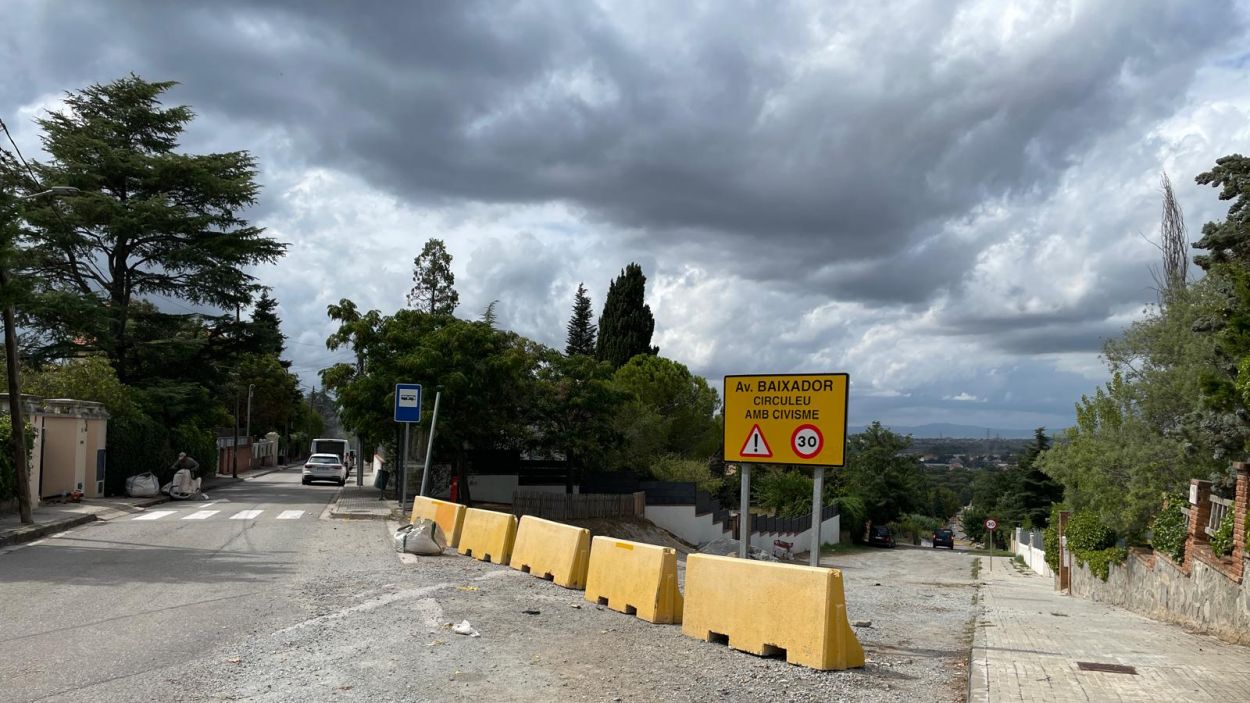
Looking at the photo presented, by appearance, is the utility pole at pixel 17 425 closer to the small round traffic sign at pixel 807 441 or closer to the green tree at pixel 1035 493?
the small round traffic sign at pixel 807 441

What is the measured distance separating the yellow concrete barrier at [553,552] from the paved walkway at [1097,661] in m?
4.83

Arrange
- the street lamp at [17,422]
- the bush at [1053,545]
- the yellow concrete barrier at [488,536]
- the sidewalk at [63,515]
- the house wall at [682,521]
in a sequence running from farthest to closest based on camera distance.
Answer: the house wall at [682,521]
the bush at [1053,545]
the street lamp at [17,422]
the sidewalk at [63,515]
the yellow concrete barrier at [488,536]

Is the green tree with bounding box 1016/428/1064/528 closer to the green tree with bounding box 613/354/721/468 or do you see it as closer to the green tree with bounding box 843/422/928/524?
the green tree with bounding box 843/422/928/524

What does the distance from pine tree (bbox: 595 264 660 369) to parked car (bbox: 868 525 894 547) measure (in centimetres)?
2151

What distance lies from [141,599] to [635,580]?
5.40 meters

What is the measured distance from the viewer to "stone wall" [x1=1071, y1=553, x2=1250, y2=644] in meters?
12.7

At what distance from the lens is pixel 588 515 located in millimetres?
33094

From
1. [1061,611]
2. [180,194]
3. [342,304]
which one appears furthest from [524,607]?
[180,194]

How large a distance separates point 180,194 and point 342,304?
12754 mm

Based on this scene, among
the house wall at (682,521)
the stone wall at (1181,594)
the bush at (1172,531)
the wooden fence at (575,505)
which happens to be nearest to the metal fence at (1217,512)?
the stone wall at (1181,594)

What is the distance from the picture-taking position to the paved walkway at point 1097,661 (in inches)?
295

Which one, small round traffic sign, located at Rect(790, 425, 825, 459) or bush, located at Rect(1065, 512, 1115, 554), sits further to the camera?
bush, located at Rect(1065, 512, 1115, 554)

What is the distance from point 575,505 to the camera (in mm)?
32875

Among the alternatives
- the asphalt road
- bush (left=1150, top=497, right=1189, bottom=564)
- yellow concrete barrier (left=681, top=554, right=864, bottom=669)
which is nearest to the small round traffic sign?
yellow concrete barrier (left=681, top=554, right=864, bottom=669)
